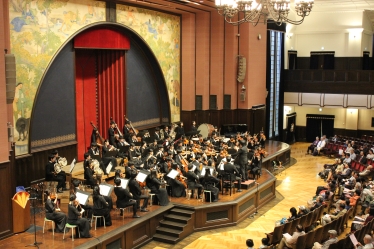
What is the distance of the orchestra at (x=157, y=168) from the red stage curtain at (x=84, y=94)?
1.17m

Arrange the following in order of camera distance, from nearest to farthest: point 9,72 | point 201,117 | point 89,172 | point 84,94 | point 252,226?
1. point 9,72
2. point 89,172
3. point 252,226
4. point 84,94
5. point 201,117

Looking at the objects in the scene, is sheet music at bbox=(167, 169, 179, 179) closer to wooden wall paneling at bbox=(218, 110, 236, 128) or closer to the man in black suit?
the man in black suit

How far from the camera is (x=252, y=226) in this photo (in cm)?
1309

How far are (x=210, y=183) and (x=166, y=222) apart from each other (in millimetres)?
1721

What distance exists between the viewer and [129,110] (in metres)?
18.2

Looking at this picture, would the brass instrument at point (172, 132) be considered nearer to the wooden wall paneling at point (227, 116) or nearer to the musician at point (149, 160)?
the wooden wall paneling at point (227, 116)

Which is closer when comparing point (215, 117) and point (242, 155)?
point (242, 155)

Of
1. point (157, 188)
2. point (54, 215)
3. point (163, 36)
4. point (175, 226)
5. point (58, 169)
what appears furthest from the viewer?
point (163, 36)

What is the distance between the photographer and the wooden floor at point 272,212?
11.9m

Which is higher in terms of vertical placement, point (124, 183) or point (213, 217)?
point (124, 183)

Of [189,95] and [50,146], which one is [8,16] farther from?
[189,95]

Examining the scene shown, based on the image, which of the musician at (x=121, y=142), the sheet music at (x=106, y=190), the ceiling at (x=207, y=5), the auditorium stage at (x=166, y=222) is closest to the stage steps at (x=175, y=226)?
the auditorium stage at (x=166, y=222)

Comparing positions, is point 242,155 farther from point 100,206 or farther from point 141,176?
point 100,206

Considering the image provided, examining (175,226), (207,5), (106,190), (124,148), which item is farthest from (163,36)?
(106,190)
